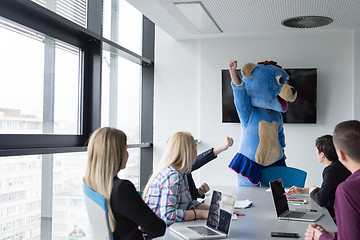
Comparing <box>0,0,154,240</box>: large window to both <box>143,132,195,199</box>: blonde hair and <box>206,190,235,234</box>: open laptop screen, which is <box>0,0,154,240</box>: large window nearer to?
<box>143,132,195,199</box>: blonde hair

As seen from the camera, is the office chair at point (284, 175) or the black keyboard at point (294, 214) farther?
the office chair at point (284, 175)

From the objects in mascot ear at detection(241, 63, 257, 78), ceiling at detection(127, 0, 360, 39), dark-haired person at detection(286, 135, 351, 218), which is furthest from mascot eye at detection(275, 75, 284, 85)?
dark-haired person at detection(286, 135, 351, 218)

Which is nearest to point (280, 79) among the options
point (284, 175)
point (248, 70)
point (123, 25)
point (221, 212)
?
point (248, 70)

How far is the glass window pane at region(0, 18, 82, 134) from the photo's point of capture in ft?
10.2

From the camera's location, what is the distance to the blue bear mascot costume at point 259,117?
413 centimetres

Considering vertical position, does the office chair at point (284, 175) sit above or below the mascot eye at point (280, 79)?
below

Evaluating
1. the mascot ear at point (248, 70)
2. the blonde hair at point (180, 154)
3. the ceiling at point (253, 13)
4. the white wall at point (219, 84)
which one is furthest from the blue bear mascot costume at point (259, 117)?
the blonde hair at point (180, 154)

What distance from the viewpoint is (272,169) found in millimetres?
4133

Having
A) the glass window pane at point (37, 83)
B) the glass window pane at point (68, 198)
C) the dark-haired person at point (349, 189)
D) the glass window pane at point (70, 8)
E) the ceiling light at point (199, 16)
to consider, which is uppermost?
the ceiling light at point (199, 16)

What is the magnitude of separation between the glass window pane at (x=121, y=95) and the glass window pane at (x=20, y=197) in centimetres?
143

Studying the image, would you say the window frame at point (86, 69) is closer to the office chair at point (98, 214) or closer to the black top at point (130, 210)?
the office chair at point (98, 214)

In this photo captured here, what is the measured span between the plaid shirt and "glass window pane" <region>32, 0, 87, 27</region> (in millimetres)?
1840

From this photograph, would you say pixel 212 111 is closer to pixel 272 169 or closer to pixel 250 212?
pixel 272 169

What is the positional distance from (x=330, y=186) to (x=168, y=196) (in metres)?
1.22
